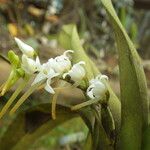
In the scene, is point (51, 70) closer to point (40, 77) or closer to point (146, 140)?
point (40, 77)

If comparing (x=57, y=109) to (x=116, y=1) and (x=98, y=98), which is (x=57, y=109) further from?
(x=116, y=1)

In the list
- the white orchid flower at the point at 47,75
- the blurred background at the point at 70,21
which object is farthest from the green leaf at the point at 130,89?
the blurred background at the point at 70,21

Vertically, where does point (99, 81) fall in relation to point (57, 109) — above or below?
above

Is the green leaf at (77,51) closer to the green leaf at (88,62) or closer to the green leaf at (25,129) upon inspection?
the green leaf at (88,62)

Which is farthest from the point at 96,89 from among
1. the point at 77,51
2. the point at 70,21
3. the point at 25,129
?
the point at 70,21

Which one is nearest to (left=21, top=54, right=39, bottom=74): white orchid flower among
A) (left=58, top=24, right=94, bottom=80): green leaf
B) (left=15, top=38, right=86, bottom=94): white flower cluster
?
(left=15, top=38, right=86, bottom=94): white flower cluster

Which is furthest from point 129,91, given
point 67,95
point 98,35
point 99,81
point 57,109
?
point 98,35

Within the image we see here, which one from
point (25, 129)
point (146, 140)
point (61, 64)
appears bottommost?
point (25, 129)
